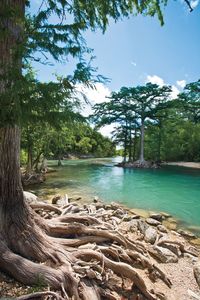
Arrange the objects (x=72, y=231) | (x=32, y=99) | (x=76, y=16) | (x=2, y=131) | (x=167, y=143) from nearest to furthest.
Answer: (x=32, y=99), (x=2, y=131), (x=76, y=16), (x=72, y=231), (x=167, y=143)

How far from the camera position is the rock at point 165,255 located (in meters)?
4.45

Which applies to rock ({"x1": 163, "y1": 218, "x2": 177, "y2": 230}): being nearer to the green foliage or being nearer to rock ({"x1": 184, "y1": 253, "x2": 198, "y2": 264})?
rock ({"x1": 184, "y1": 253, "x2": 198, "y2": 264})

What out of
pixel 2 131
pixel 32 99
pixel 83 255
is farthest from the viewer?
pixel 83 255

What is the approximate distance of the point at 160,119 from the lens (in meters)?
30.9

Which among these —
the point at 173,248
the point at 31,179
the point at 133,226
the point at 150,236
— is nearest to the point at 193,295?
the point at 173,248

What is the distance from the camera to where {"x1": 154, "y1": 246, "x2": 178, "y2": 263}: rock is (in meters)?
4.45

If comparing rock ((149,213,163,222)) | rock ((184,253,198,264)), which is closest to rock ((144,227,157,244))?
rock ((184,253,198,264))

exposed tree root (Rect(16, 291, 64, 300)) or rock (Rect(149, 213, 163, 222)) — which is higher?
exposed tree root (Rect(16, 291, 64, 300))

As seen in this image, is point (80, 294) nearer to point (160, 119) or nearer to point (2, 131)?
point (2, 131)

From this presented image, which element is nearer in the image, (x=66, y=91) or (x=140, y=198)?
(x=66, y=91)

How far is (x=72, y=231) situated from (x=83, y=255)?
2.01 ft

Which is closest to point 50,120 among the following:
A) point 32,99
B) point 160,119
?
point 32,99

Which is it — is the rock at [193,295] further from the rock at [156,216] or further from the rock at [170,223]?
the rock at [156,216]

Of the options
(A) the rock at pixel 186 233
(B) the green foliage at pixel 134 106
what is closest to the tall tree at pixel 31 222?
(A) the rock at pixel 186 233
